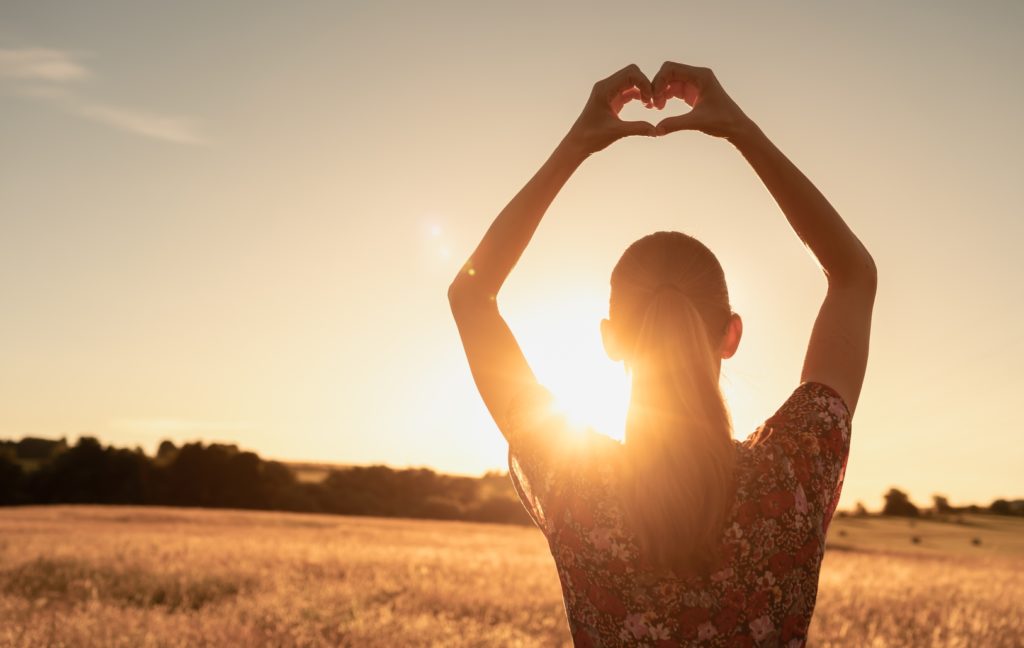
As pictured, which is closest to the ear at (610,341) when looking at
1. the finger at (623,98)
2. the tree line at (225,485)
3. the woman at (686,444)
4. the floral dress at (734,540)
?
the woman at (686,444)

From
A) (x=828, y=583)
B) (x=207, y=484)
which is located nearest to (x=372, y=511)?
(x=207, y=484)

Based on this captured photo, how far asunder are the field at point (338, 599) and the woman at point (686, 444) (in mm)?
6504

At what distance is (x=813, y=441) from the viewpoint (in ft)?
5.97

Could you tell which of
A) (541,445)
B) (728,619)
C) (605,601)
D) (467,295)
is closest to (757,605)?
(728,619)

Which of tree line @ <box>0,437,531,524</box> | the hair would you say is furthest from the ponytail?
tree line @ <box>0,437,531,524</box>

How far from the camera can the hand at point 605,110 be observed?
1989mm

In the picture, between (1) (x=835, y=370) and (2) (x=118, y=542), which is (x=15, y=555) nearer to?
(2) (x=118, y=542)

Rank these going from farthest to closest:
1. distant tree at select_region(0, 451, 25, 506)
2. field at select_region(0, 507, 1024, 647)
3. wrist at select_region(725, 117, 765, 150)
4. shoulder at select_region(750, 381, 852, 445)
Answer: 1. distant tree at select_region(0, 451, 25, 506)
2. field at select_region(0, 507, 1024, 647)
3. wrist at select_region(725, 117, 765, 150)
4. shoulder at select_region(750, 381, 852, 445)

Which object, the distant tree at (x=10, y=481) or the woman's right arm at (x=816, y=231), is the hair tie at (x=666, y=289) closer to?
the woman's right arm at (x=816, y=231)

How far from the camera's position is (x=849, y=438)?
1.88 m

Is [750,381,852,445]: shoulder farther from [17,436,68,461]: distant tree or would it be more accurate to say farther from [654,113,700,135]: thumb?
[17,436,68,461]: distant tree

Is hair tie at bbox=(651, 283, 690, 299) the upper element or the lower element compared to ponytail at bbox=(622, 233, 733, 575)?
upper

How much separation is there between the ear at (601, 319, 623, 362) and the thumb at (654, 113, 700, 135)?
44 cm

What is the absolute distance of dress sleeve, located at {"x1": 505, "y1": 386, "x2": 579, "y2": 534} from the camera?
6.15ft
